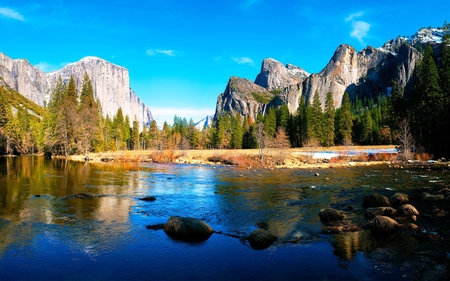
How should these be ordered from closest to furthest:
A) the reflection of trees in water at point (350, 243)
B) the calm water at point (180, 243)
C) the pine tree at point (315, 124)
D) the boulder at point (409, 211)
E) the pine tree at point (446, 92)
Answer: the calm water at point (180, 243) < the reflection of trees in water at point (350, 243) < the boulder at point (409, 211) < the pine tree at point (446, 92) < the pine tree at point (315, 124)

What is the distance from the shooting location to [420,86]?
55.3 metres

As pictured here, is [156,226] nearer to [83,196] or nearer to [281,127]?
[83,196]

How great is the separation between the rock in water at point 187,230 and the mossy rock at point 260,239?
2.06 m

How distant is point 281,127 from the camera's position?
99062mm

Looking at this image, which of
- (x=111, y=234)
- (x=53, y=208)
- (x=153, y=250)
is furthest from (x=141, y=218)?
(x=53, y=208)

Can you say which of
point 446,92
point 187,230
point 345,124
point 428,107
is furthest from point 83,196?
point 345,124

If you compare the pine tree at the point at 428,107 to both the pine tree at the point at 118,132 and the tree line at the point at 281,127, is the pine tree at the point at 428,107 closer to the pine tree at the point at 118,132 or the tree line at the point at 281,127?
the tree line at the point at 281,127

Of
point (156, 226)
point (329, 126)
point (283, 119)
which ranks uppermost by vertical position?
point (283, 119)

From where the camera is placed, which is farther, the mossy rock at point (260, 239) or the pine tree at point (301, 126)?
the pine tree at point (301, 126)

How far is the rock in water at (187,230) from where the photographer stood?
12.7m

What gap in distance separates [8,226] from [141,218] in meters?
6.03

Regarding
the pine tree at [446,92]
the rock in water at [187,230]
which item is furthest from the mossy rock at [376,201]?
the pine tree at [446,92]

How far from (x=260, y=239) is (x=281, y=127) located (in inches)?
3524

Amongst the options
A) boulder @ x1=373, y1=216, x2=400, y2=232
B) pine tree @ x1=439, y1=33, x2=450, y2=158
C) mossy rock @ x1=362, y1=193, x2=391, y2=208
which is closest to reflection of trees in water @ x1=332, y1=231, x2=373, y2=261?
boulder @ x1=373, y1=216, x2=400, y2=232
